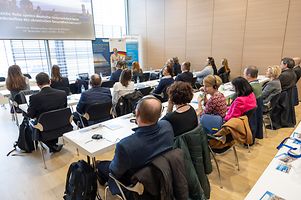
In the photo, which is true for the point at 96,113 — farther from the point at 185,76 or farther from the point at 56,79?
the point at 185,76

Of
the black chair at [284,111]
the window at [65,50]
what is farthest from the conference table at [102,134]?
the window at [65,50]

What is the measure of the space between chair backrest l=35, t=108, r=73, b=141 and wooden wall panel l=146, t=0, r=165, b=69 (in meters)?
6.33

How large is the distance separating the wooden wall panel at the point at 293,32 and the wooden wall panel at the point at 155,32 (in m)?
4.39

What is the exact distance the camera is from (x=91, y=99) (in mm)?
2885

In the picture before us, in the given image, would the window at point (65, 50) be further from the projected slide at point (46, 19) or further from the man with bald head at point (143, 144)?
the man with bald head at point (143, 144)

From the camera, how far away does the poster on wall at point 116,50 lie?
765 centimetres

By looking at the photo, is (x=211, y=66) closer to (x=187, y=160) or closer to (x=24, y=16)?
(x=187, y=160)

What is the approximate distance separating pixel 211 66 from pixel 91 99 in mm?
4131

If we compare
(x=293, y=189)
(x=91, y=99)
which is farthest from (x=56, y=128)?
(x=293, y=189)

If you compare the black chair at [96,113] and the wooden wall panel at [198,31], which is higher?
the wooden wall panel at [198,31]

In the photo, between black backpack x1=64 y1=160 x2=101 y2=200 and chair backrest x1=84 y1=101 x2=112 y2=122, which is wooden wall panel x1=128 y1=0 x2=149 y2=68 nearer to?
chair backrest x1=84 y1=101 x2=112 y2=122

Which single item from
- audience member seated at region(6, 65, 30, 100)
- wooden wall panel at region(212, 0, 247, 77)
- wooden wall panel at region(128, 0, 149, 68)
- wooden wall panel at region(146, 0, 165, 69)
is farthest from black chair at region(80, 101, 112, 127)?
wooden wall panel at region(128, 0, 149, 68)

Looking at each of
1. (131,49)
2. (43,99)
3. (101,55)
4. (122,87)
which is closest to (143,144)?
(43,99)

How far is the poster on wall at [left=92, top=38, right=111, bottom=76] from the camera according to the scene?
7301 mm
